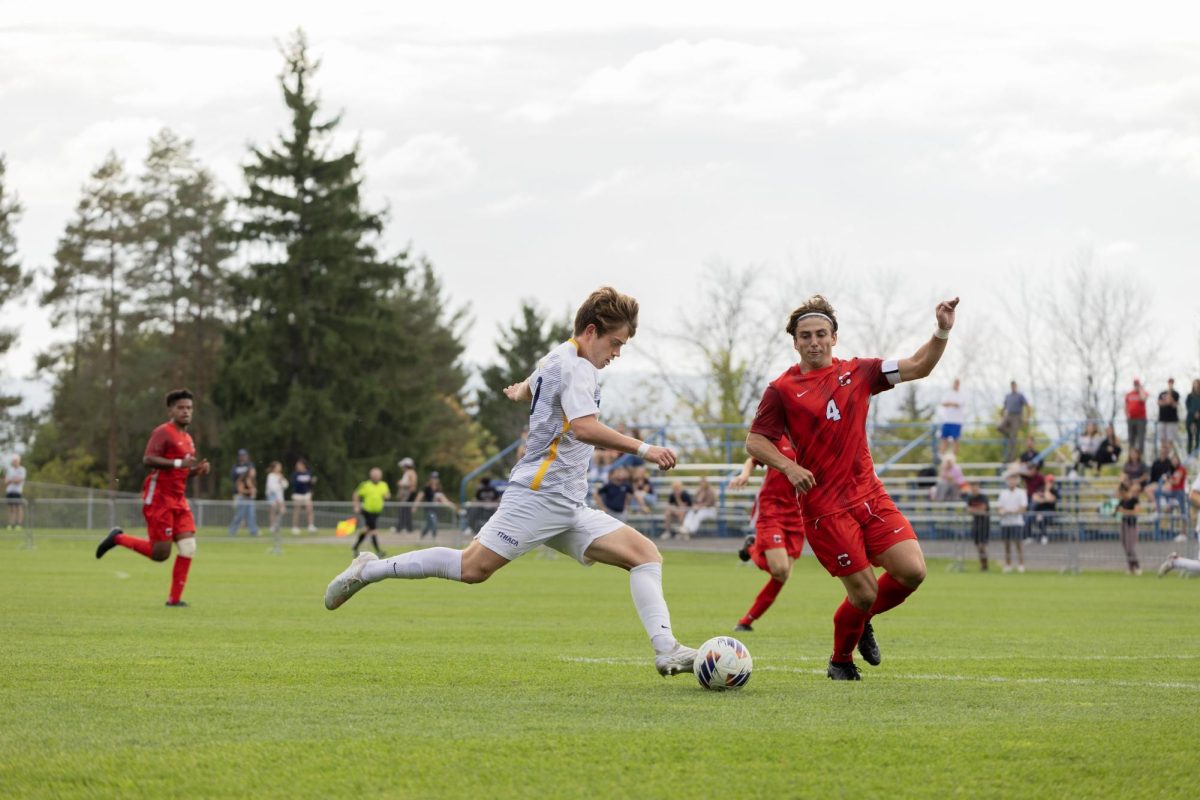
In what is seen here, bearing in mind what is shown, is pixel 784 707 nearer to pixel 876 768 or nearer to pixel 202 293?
pixel 876 768

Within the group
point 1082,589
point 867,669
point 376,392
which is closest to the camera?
point 867,669

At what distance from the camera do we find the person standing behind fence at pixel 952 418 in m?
37.8

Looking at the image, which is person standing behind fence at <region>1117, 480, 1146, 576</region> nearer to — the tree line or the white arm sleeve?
the white arm sleeve

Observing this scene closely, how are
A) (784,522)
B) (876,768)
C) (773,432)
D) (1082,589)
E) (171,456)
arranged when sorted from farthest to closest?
(1082,589) → (171,456) → (784,522) → (773,432) → (876,768)

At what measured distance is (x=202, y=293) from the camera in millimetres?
73438

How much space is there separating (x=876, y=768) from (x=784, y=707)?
172 centimetres

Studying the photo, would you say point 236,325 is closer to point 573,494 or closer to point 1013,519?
point 1013,519

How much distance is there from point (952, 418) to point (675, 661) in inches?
1222

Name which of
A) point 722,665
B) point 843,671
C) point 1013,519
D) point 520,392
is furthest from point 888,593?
point 1013,519

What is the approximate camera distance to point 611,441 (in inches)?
304

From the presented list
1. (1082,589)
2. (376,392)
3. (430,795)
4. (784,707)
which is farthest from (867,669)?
(376,392)

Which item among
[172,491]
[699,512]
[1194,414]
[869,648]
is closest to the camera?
[869,648]

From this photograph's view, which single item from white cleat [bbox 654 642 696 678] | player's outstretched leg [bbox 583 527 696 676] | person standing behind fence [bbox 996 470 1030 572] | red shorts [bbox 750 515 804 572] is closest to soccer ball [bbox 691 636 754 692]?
white cleat [bbox 654 642 696 678]

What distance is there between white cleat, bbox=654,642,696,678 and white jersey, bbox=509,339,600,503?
92 centimetres
